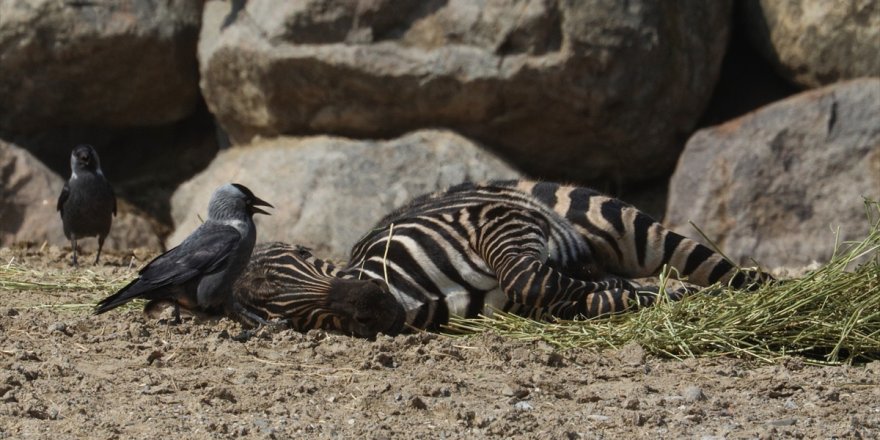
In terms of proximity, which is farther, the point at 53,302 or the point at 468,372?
the point at 53,302

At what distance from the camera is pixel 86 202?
338 inches

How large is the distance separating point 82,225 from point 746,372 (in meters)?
5.00

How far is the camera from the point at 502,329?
5.86 meters

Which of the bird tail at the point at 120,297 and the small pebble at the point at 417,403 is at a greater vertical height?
the bird tail at the point at 120,297

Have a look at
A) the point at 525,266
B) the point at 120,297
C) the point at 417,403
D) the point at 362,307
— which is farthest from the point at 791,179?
the point at 417,403

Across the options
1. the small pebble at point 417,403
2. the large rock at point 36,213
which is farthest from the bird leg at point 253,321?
the large rock at point 36,213

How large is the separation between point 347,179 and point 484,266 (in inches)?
123

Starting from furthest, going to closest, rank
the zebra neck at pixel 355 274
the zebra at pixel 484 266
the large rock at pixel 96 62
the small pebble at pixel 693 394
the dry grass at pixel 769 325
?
Answer: the large rock at pixel 96 62 → the zebra neck at pixel 355 274 → the zebra at pixel 484 266 → the dry grass at pixel 769 325 → the small pebble at pixel 693 394

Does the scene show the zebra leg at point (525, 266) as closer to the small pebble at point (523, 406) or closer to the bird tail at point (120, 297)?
the small pebble at point (523, 406)

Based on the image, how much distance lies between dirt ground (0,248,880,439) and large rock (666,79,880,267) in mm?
3795

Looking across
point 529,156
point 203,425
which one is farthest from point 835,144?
point 203,425

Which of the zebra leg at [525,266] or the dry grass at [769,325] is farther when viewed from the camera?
the zebra leg at [525,266]

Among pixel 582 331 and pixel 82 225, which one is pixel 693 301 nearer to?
pixel 582 331

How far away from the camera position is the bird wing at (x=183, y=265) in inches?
214
